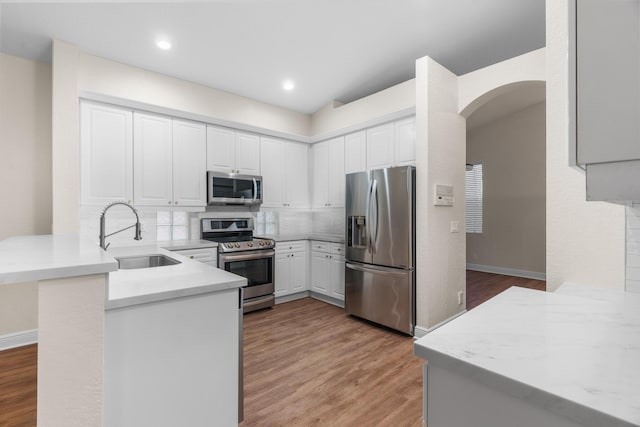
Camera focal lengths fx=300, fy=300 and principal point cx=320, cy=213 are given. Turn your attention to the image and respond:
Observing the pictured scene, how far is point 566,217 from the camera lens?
172 cm

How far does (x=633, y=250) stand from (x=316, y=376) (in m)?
2.08

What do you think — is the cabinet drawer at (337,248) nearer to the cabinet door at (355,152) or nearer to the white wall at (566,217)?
the cabinet door at (355,152)

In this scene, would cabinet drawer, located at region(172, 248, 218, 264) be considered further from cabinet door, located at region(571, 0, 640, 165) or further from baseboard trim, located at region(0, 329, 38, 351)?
cabinet door, located at region(571, 0, 640, 165)

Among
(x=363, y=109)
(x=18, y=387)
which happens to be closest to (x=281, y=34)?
A: (x=363, y=109)

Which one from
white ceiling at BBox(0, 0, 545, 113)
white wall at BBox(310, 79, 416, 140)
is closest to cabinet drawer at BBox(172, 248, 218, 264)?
white ceiling at BBox(0, 0, 545, 113)

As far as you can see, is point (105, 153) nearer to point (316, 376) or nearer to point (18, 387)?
point (18, 387)

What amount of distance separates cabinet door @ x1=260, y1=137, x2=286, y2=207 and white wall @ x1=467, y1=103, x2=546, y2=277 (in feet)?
14.6

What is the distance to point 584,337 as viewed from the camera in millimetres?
867

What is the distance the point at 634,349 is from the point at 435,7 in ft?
9.44

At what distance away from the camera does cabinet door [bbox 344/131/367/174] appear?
12.9ft

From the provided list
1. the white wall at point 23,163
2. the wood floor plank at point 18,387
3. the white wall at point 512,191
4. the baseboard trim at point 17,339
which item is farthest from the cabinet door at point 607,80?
the white wall at point 512,191

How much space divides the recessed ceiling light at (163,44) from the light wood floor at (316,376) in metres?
2.99

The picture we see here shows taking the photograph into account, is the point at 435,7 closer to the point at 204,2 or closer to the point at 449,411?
the point at 204,2

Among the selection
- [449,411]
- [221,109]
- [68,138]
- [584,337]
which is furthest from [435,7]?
[68,138]
